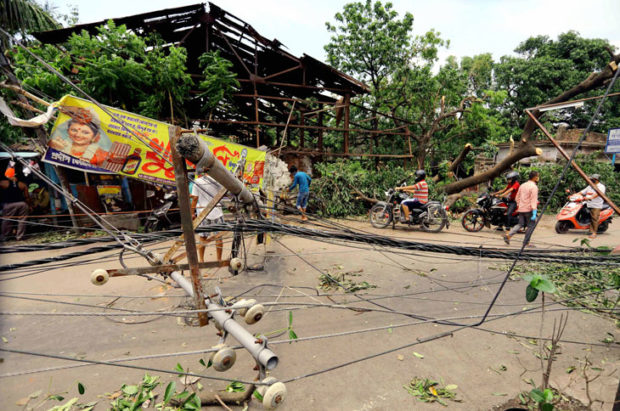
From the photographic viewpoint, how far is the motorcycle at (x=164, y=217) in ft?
27.8

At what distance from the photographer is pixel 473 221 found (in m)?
9.58

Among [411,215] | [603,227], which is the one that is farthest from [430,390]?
[603,227]

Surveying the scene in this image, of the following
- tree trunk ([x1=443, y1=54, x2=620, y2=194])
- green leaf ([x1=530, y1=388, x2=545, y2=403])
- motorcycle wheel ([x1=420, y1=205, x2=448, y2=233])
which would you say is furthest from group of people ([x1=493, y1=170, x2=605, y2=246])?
green leaf ([x1=530, y1=388, x2=545, y2=403])

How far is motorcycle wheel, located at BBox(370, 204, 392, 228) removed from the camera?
9656 millimetres

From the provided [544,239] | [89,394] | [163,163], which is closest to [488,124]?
[544,239]

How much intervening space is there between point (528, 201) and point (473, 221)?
223 centimetres

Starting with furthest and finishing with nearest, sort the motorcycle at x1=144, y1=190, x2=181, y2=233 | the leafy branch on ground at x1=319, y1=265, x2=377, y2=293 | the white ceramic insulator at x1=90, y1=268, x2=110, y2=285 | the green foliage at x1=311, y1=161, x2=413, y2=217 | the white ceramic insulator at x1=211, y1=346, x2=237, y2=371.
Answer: the green foliage at x1=311, y1=161, x2=413, y2=217, the motorcycle at x1=144, y1=190, x2=181, y2=233, the leafy branch on ground at x1=319, y1=265, x2=377, y2=293, the white ceramic insulator at x1=90, y1=268, x2=110, y2=285, the white ceramic insulator at x1=211, y1=346, x2=237, y2=371

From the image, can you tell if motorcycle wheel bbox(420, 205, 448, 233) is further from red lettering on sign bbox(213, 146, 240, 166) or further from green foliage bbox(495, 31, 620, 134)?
green foliage bbox(495, 31, 620, 134)

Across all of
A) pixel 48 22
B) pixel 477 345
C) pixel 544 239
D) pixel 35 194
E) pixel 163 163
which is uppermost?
pixel 48 22

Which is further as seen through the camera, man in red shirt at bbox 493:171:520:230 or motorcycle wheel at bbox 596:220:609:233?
motorcycle wheel at bbox 596:220:609:233

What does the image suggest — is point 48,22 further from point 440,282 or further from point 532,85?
point 532,85

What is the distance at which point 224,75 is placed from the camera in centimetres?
957

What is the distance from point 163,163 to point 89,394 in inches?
170

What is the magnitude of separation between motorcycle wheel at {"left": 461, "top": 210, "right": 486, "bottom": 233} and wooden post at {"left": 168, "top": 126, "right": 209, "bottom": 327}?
9.56m
